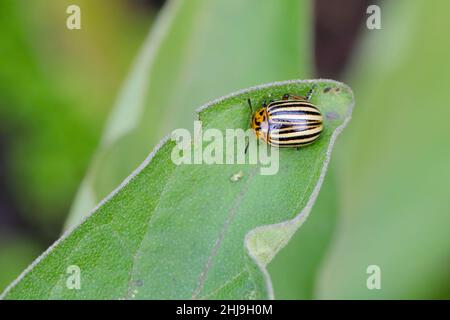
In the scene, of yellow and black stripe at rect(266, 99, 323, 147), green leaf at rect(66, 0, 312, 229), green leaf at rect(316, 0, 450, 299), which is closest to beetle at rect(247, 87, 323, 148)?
yellow and black stripe at rect(266, 99, 323, 147)

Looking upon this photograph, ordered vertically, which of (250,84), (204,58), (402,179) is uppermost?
(204,58)

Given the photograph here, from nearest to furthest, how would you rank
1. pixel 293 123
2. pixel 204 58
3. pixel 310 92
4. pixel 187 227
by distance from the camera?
pixel 187 227 → pixel 310 92 → pixel 293 123 → pixel 204 58

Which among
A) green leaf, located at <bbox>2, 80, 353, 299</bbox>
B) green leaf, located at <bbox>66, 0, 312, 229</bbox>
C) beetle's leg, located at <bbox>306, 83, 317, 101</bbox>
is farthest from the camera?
green leaf, located at <bbox>66, 0, 312, 229</bbox>

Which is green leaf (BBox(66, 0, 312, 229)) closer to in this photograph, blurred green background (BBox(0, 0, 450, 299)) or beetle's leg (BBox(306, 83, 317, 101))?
blurred green background (BBox(0, 0, 450, 299))

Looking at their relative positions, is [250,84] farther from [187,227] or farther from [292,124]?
[187,227]

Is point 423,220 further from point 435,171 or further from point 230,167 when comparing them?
point 230,167

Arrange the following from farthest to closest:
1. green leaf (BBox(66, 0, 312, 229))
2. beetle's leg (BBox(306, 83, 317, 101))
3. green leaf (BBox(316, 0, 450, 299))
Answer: green leaf (BBox(316, 0, 450, 299)) → green leaf (BBox(66, 0, 312, 229)) → beetle's leg (BBox(306, 83, 317, 101))

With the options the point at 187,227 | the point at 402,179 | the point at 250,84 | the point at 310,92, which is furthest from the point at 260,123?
the point at 402,179

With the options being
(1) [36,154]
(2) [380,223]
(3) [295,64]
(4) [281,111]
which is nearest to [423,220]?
(2) [380,223]
